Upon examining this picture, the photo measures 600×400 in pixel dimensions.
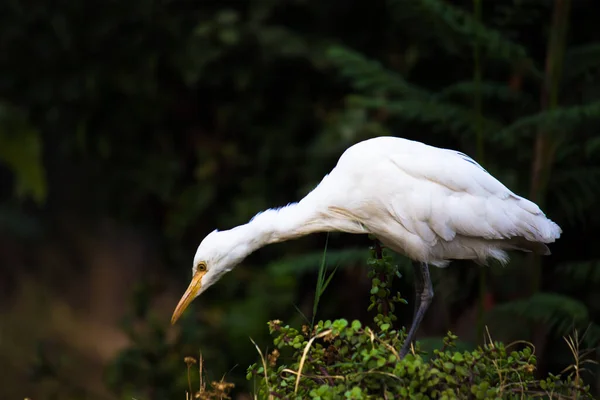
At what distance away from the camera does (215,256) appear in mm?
2557

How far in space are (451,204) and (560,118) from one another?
2.82ft

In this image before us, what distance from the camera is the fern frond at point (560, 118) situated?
3.09 m

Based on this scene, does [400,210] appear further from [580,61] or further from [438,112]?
[580,61]

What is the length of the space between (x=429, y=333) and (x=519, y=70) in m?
1.51

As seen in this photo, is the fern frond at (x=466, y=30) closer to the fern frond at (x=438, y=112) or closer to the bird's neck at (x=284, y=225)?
the fern frond at (x=438, y=112)

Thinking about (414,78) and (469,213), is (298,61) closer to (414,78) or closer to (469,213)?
(414,78)

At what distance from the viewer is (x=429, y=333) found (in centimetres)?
448

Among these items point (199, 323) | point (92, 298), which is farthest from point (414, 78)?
point (92, 298)

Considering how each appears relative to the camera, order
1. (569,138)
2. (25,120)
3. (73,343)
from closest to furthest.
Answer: (569,138), (25,120), (73,343)

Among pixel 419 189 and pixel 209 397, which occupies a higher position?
pixel 419 189

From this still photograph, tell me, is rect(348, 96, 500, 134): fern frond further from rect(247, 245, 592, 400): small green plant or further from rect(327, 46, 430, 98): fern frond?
rect(247, 245, 592, 400): small green plant

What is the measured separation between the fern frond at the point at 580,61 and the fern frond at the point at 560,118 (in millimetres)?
260

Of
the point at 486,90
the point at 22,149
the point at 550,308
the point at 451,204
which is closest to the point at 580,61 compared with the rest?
the point at 486,90

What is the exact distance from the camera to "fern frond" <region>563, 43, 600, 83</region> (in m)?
3.42
